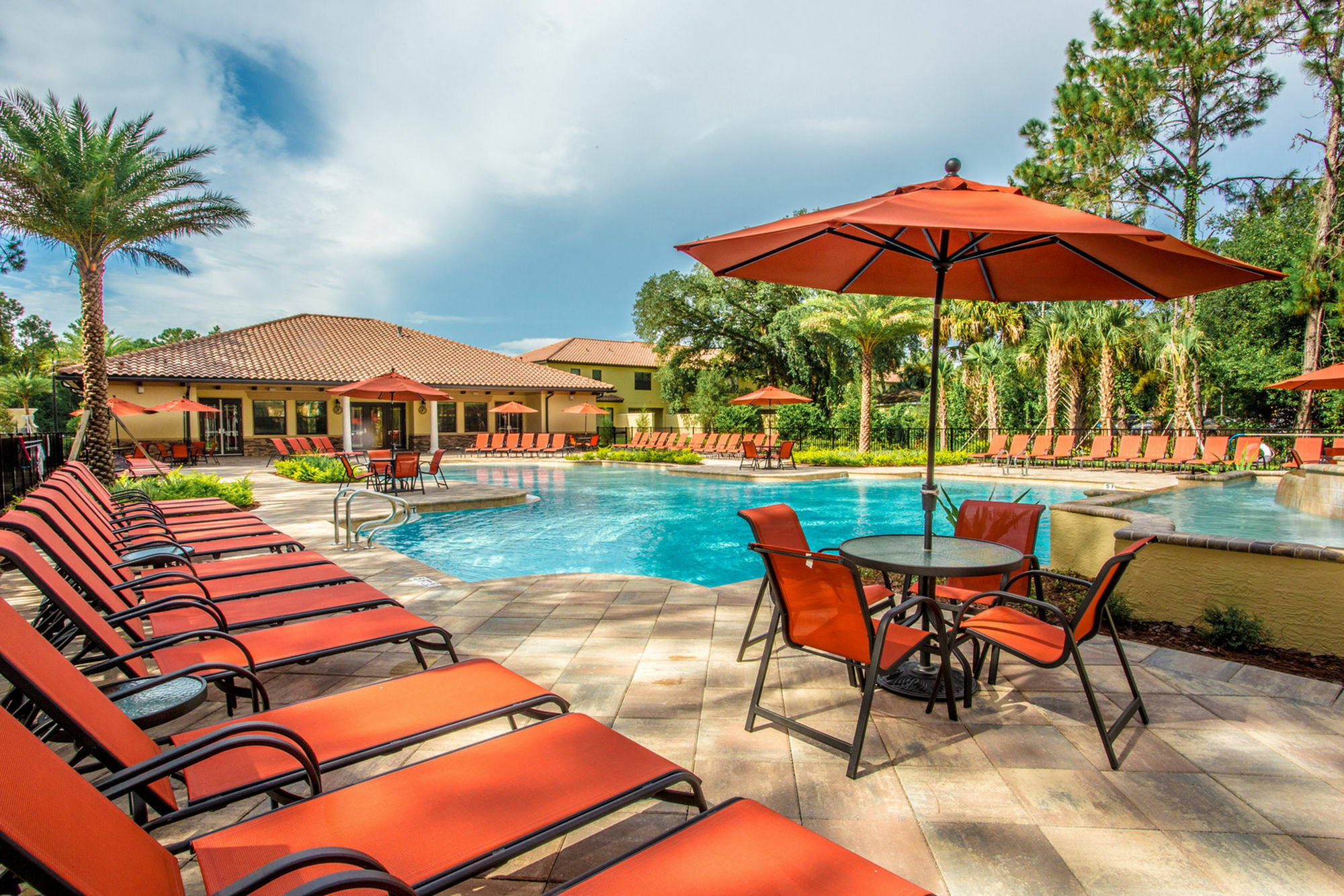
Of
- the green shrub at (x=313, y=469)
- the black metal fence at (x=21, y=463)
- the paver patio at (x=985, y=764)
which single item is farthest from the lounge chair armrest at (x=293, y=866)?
the green shrub at (x=313, y=469)

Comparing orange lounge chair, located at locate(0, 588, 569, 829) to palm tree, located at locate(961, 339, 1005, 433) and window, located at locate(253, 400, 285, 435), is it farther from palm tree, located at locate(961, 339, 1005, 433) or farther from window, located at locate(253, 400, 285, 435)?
window, located at locate(253, 400, 285, 435)

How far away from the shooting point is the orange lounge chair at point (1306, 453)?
12.7 meters

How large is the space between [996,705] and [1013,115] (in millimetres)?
22850

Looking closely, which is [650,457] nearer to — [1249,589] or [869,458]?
[869,458]

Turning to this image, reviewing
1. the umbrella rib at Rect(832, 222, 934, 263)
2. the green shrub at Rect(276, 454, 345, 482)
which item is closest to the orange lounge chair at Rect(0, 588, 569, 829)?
the umbrella rib at Rect(832, 222, 934, 263)

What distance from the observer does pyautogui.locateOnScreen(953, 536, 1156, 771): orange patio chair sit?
7.69ft

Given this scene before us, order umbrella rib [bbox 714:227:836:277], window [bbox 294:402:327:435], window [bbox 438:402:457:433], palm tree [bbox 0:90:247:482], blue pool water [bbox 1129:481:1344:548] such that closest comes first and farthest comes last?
umbrella rib [bbox 714:227:836:277] < blue pool water [bbox 1129:481:1344:548] < palm tree [bbox 0:90:247:482] < window [bbox 294:402:327:435] < window [bbox 438:402:457:433]

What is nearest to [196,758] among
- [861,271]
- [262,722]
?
[262,722]

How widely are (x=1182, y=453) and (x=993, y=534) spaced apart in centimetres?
1449

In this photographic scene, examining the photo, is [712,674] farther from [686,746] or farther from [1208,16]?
[1208,16]

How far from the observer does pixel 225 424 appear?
72.6 ft

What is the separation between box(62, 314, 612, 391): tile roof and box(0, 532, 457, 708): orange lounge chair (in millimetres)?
21872

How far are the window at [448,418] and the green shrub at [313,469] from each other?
404 inches

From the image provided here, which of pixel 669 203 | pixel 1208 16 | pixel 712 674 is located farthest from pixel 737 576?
pixel 669 203
